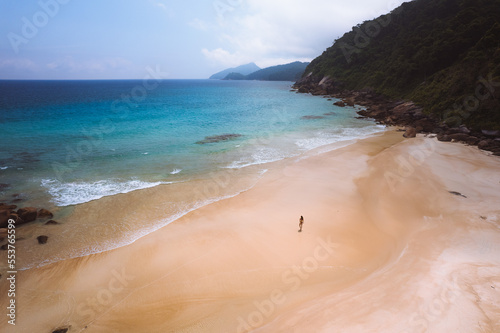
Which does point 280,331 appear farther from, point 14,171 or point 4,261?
point 14,171

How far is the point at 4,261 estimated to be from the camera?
10.1 meters

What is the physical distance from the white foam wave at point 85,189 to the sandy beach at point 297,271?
1.28 metres

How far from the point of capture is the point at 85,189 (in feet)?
54.1

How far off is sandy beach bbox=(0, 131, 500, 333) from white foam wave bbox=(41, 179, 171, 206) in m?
1.28

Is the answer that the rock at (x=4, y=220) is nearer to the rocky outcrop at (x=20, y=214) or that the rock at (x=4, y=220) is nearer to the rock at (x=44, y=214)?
the rocky outcrop at (x=20, y=214)

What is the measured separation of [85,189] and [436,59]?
62.5m

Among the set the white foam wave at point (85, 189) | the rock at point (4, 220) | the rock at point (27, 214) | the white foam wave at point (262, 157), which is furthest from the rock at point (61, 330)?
the white foam wave at point (262, 157)

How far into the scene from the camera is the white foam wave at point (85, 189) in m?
15.2

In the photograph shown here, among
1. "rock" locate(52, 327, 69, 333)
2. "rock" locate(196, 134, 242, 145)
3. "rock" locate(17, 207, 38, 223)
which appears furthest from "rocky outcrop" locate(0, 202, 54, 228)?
"rock" locate(196, 134, 242, 145)

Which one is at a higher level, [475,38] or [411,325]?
[475,38]

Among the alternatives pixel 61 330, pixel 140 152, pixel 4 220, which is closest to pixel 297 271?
pixel 61 330

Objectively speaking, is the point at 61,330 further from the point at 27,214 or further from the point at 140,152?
the point at 140,152

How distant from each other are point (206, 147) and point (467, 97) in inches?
1406

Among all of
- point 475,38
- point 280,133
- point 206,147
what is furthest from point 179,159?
point 475,38
